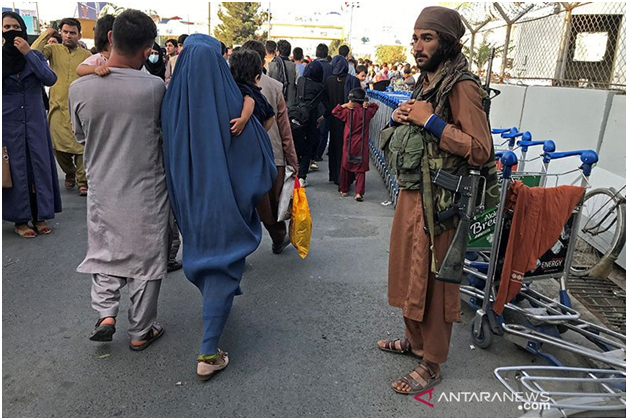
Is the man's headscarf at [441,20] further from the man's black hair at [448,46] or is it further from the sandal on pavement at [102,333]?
the sandal on pavement at [102,333]

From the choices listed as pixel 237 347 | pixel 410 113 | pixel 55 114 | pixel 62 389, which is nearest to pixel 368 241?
pixel 237 347

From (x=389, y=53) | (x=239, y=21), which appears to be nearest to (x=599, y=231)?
(x=389, y=53)

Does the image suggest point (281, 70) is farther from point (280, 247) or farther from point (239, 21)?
point (239, 21)

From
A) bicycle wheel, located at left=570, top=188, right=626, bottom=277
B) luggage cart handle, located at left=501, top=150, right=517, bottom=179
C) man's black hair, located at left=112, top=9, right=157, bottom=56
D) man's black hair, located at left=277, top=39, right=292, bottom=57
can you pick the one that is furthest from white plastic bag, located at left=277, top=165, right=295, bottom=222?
man's black hair, located at left=277, top=39, right=292, bottom=57

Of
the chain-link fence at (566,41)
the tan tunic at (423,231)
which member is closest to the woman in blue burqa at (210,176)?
the tan tunic at (423,231)

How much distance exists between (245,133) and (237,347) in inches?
50.4

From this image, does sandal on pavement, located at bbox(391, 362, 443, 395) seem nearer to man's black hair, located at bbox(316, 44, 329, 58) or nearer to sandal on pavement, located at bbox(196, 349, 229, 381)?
sandal on pavement, located at bbox(196, 349, 229, 381)

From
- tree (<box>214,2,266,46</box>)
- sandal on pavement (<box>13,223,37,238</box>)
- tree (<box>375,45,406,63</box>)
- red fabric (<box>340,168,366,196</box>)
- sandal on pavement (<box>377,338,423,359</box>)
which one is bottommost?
sandal on pavement (<box>13,223,37,238</box>)

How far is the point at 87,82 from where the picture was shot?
2.49m

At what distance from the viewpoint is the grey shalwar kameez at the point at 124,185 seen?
8.20 feet

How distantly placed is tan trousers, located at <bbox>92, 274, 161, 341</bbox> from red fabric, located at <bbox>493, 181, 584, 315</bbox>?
1997 mm

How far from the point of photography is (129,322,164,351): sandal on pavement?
2.83 meters

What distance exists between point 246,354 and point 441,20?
2.08m

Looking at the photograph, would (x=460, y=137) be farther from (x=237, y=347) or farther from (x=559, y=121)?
(x=559, y=121)
